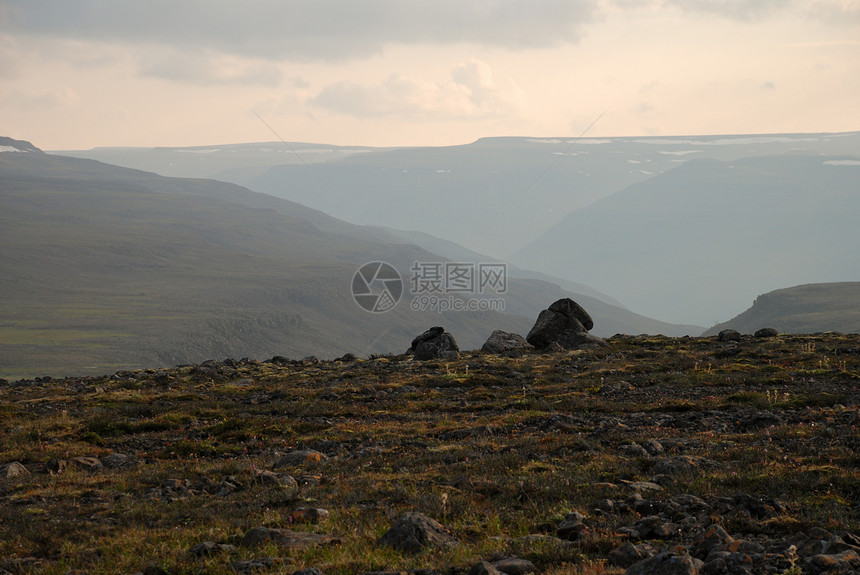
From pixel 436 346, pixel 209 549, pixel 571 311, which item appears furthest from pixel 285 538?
pixel 571 311

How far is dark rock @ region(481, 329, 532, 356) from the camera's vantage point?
56812 millimetres

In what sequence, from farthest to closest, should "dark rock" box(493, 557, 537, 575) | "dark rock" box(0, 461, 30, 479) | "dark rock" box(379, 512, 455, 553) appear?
1. "dark rock" box(0, 461, 30, 479)
2. "dark rock" box(379, 512, 455, 553)
3. "dark rock" box(493, 557, 537, 575)

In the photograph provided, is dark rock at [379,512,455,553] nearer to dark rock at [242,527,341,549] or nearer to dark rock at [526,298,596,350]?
dark rock at [242,527,341,549]

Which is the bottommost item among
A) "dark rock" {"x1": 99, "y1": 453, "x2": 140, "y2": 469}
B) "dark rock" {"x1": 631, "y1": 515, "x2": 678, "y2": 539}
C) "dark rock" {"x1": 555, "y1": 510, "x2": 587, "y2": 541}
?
"dark rock" {"x1": 99, "y1": 453, "x2": 140, "y2": 469}

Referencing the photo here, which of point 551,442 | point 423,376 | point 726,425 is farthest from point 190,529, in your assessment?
point 423,376

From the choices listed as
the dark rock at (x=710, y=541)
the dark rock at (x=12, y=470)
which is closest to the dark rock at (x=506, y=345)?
the dark rock at (x=12, y=470)

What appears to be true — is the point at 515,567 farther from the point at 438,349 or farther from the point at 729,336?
the point at 729,336

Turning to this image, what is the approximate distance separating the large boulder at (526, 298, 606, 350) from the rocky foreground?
19.8m

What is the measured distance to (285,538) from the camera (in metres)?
11.4

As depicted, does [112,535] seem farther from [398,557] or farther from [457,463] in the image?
[457,463]

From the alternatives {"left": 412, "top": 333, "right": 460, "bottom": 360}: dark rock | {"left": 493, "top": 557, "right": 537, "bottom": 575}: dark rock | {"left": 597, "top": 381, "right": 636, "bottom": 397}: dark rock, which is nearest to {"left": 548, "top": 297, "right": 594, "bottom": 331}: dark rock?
{"left": 412, "top": 333, "right": 460, "bottom": 360}: dark rock

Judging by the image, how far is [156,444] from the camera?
24453 millimetres

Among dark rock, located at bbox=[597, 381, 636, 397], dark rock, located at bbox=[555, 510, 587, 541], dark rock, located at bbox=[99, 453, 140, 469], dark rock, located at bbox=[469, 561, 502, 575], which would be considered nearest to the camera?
dark rock, located at bbox=[469, 561, 502, 575]

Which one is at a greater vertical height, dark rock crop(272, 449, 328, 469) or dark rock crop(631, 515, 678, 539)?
dark rock crop(631, 515, 678, 539)
